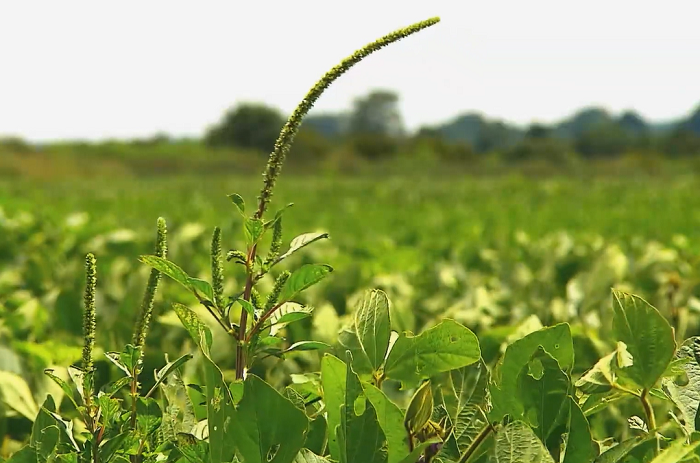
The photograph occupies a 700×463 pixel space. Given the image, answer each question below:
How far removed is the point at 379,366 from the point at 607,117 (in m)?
62.3

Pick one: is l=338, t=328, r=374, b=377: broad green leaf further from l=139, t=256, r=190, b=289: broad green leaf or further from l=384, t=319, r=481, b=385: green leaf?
l=139, t=256, r=190, b=289: broad green leaf

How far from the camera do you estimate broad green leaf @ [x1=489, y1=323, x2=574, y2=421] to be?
25.6 inches

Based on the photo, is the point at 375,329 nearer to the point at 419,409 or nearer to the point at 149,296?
the point at 419,409

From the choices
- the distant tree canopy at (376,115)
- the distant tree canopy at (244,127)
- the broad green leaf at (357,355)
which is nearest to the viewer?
the broad green leaf at (357,355)

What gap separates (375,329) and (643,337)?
254 mm

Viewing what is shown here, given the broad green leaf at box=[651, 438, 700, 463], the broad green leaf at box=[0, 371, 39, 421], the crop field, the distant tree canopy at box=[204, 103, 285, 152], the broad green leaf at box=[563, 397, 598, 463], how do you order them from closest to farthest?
the broad green leaf at box=[651, 438, 700, 463], the broad green leaf at box=[563, 397, 598, 463], the broad green leaf at box=[0, 371, 39, 421], the crop field, the distant tree canopy at box=[204, 103, 285, 152]

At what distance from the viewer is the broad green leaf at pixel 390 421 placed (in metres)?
0.60

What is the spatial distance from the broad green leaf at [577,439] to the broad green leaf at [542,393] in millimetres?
14

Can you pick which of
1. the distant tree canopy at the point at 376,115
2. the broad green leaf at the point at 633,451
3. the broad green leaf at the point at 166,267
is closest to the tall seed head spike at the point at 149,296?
the broad green leaf at the point at 166,267

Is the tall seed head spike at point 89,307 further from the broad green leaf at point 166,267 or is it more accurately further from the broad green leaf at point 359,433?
the broad green leaf at point 359,433

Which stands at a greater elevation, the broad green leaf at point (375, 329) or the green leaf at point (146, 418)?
the broad green leaf at point (375, 329)

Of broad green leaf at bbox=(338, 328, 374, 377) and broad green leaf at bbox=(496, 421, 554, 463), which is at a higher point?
broad green leaf at bbox=(338, 328, 374, 377)

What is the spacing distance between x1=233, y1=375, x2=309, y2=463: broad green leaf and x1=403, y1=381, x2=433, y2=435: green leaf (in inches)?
4.1

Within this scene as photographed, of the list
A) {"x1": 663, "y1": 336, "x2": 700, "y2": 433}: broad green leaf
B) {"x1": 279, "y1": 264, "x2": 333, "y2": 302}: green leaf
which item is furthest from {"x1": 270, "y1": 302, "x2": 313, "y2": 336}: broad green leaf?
{"x1": 663, "y1": 336, "x2": 700, "y2": 433}: broad green leaf
